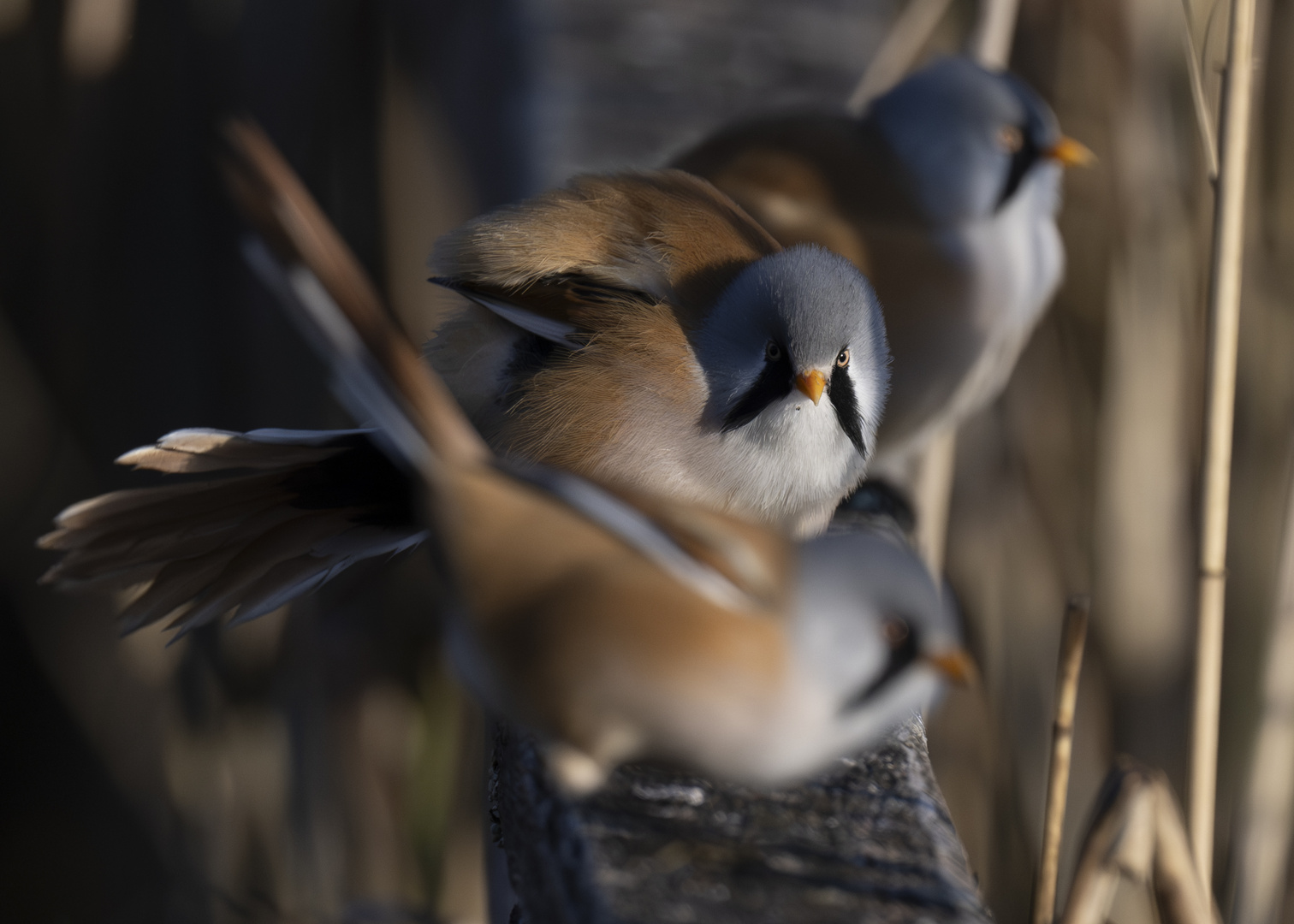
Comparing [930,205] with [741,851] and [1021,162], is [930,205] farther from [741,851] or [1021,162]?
[741,851]

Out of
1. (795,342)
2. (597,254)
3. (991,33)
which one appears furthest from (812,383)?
(991,33)

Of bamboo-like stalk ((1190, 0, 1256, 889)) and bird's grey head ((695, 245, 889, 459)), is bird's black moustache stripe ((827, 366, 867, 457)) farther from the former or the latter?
bamboo-like stalk ((1190, 0, 1256, 889))

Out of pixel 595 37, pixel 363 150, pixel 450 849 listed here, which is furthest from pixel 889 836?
pixel 363 150

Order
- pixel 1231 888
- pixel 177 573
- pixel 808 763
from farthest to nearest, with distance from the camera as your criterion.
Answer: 1. pixel 1231 888
2. pixel 177 573
3. pixel 808 763

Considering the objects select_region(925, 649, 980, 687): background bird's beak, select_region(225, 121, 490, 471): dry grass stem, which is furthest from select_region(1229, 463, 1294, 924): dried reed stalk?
select_region(225, 121, 490, 471): dry grass stem

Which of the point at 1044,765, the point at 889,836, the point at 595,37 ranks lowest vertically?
the point at 1044,765

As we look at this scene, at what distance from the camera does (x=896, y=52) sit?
6.53 ft

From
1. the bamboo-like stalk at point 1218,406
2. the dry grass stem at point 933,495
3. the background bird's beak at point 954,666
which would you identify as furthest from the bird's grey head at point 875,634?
the dry grass stem at point 933,495

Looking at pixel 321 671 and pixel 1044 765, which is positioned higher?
pixel 321 671

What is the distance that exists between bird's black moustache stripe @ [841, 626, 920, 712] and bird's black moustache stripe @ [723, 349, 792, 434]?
1.47 ft

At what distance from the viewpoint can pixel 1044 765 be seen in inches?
89.4

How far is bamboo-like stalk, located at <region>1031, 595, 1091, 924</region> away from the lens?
1.02m

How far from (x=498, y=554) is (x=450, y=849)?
172 cm

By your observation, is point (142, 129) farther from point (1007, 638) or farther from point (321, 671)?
point (1007, 638)
